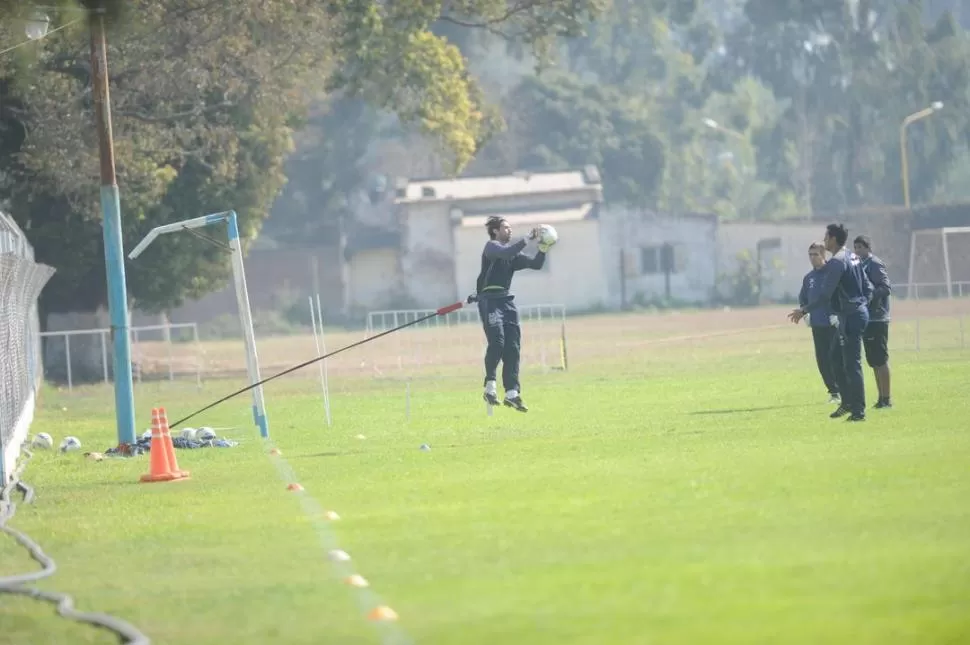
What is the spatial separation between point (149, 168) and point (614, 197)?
199 feet

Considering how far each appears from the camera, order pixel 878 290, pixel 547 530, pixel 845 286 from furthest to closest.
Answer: pixel 878 290 < pixel 845 286 < pixel 547 530

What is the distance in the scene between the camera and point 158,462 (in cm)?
1827

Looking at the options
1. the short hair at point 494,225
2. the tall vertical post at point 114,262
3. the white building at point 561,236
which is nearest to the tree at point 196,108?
the tall vertical post at point 114,262

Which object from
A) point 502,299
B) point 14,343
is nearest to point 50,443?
point 14,343

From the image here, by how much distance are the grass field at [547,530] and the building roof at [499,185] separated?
5848cm

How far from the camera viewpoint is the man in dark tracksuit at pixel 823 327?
21.7 metres

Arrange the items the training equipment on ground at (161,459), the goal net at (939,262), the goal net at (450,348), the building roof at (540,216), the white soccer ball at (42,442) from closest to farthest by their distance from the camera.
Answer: the training equipment on ground at (161,459)
the white soccer ball at (42,442)
the goal net at (450,348)
the goal net at (939,262)
the building roof at (540,216)

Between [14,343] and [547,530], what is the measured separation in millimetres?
13214

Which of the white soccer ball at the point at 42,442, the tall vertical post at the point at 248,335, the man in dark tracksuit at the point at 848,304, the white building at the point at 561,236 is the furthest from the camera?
the white building at the point at 561,236

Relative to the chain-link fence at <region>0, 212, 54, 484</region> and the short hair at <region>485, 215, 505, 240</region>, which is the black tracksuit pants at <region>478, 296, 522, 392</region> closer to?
the short hair at <region>485, 215, 505, 240</region>

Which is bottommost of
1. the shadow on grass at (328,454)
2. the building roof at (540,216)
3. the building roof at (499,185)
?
the shadow on grass at (328,454)

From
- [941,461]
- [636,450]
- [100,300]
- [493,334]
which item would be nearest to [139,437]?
[493,334]

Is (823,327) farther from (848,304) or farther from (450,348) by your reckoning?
(450,348)

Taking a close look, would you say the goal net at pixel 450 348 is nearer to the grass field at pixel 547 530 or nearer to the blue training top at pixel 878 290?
the blue training top at pixel 878 290
